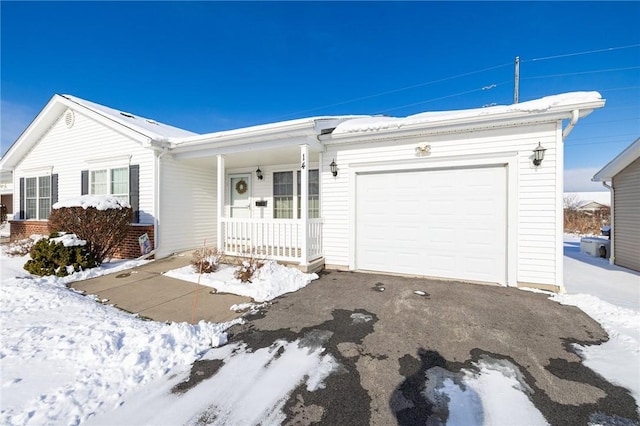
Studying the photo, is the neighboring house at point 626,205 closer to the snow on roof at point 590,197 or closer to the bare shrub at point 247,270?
the bare shrub at point 247,270

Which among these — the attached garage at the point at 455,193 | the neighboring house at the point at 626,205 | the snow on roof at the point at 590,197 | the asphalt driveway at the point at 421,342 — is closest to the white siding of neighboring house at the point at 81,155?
the attached garage at the point at 455,193

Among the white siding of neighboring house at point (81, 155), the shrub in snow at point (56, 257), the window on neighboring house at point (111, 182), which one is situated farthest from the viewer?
the window on neighboring house at point (111, 182)

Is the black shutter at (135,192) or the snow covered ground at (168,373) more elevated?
the black shutter at (135,192)

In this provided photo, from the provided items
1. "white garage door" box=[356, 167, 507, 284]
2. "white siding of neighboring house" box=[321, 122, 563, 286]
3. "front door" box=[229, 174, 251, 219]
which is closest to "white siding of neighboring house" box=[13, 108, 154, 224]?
"front door" box=[229, 174, 251, 219]

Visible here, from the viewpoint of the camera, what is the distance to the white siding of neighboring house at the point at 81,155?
764cm

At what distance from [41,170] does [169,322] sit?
10.6 metres

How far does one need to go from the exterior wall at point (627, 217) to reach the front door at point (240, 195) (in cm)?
1102

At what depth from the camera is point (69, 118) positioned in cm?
909

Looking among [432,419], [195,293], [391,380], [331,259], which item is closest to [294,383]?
[391,380]

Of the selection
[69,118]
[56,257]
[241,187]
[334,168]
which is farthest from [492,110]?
[69,118]

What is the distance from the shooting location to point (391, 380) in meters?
2.44

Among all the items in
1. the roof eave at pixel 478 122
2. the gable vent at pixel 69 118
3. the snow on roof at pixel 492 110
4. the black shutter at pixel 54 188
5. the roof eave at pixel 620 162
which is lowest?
the black shutter at pixel 54 188

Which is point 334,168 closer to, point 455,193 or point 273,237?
point 273,237

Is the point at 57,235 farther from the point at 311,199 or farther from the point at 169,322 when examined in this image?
the point at 311,199
